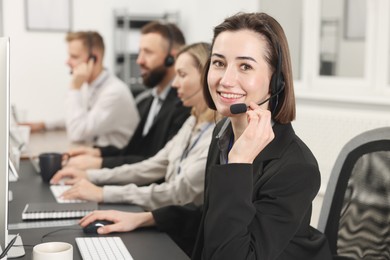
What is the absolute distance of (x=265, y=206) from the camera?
112cm

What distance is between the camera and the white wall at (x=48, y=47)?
510 cm

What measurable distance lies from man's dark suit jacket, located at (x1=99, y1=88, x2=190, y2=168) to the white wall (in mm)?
2309

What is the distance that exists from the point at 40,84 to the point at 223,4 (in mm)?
1966

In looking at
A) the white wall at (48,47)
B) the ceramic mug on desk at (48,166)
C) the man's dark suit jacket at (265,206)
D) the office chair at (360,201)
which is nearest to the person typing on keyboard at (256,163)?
the man's dark suit jacket at (265,206)

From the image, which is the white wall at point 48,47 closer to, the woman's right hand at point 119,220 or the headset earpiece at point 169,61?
the headset earpiece at point 169,61

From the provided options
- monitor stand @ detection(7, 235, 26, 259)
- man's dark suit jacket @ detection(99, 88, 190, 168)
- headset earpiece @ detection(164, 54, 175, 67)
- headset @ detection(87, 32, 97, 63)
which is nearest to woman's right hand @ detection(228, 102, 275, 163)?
monitor stand @ detection(7, 235, 26, 259)

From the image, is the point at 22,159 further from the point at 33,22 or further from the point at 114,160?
the point at 33,22

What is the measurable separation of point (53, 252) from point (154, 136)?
1.59 meters

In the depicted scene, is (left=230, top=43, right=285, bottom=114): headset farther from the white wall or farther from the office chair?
the white wall

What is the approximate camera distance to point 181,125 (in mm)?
2395

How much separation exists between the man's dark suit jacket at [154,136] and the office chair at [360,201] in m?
1.08

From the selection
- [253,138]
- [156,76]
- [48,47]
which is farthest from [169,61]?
[48,47]

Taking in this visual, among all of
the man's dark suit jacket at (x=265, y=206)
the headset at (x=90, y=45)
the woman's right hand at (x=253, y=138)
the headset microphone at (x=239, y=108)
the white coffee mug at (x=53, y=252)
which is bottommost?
the white coffee mug at (x=53, y=252)

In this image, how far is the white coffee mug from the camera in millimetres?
1023
